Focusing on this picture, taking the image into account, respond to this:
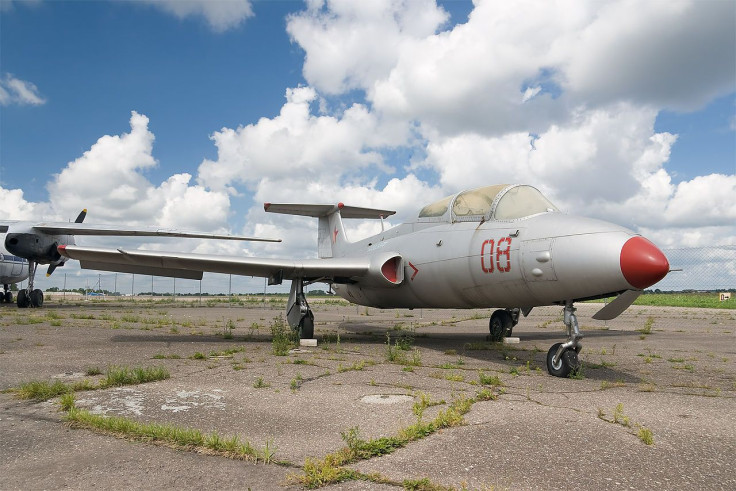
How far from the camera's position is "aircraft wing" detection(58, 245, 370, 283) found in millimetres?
9828

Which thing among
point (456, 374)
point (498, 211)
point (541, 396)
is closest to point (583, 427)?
point (541, 396)

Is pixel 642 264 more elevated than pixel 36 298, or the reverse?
pixel 642 264

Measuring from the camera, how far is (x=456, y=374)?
20.7 feet

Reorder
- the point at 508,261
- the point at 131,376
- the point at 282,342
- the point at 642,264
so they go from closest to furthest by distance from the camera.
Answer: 1. the point at 642,264
2. the point at 131,376
3. the point at 508,261
4. the point at 282,342

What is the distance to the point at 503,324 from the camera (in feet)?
36.6

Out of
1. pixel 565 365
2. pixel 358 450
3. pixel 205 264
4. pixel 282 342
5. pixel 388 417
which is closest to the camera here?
pixel 358 450

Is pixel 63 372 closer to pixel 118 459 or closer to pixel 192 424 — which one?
pixel 192 424

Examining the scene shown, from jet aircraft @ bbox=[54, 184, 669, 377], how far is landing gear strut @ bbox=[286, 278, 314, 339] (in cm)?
2

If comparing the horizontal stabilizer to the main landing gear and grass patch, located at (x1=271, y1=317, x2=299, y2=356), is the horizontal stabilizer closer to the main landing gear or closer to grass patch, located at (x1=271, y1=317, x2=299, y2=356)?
grass patch, located at (x1=271, y1=317, x2=299, y2=356)

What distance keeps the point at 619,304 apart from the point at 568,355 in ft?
3.37

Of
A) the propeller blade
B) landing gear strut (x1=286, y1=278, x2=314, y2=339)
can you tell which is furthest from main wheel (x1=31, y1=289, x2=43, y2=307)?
the propeller blade

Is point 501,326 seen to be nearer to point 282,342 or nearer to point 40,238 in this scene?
point 282,342

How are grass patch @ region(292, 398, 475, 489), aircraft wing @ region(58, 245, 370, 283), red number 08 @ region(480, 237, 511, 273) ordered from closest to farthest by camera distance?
grass patch @ region(292, 398, 475, 489) < red number 08 @ region(480, 237, 511, 273) < aircraft wing @ region(58, 245, 370, 283)

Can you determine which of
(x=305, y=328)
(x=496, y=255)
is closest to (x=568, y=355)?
(x=496, y=255)
